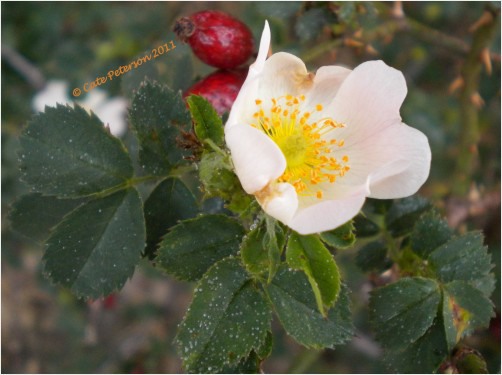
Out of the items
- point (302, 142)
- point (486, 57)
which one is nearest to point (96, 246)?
point (302, 142)

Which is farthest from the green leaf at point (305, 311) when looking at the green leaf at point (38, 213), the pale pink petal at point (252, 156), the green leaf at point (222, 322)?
→ the green leaf at point (38, 213)

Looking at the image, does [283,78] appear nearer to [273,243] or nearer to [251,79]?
[251,79]

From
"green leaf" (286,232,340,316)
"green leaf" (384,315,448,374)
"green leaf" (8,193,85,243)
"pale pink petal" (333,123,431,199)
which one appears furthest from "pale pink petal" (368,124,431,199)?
"green leaf" (8,193,85,243)

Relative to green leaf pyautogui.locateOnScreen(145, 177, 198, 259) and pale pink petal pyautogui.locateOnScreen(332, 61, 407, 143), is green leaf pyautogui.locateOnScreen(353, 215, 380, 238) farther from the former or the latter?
green leaf pyautogui.locateOnScreen(145, 177, 198, 259)

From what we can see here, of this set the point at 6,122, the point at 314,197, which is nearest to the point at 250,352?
the point at 314,197

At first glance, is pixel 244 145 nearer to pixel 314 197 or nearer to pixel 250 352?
pixel 314 197

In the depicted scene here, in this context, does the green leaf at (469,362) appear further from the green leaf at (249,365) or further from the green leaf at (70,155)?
the green leaf at (70,155)
